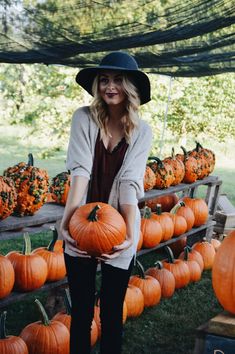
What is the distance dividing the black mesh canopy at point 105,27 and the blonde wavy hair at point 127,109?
4.13 ft

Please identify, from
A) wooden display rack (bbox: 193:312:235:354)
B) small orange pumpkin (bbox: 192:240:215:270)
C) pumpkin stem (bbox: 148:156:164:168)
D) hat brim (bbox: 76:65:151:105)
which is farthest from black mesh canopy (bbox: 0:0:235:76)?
wooden display rack (bbox: 193:312:235:354)

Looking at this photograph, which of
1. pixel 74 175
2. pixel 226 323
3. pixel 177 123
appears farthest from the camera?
pixel 177 123

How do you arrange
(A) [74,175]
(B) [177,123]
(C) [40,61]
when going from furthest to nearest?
(B) [177,123], (C) [40,61], (A) [74,175]

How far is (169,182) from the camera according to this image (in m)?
4.84

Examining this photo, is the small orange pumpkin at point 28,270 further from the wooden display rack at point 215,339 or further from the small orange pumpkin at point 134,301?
the wooden display rack at point 215,339

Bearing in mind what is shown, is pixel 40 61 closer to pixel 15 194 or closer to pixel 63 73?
pixel 15 194

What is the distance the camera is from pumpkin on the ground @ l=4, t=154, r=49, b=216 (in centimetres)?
311

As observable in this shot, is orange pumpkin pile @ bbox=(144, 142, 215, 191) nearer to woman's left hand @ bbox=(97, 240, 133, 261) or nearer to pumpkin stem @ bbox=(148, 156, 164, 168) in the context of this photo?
pumpkin stem @ bbox=(148, 156, 164, 168)

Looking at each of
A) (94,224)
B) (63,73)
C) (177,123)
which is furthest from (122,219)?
(177,123)

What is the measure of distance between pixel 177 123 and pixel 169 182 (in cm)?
534

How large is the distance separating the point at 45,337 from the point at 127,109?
1.50 m

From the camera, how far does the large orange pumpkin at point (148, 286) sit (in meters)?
4.15

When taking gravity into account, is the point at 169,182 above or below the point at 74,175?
below

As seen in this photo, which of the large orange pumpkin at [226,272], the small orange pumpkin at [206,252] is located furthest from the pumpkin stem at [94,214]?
the small orange pumpkin at [206,252]
